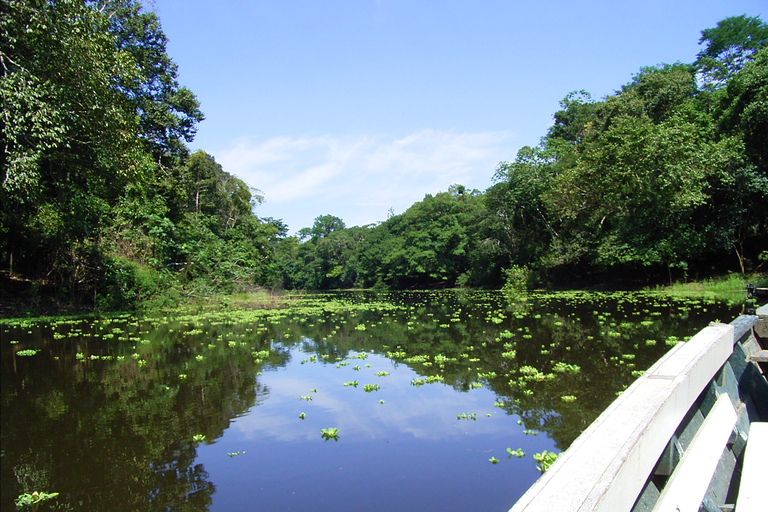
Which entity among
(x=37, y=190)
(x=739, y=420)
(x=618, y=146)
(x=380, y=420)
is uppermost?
(x=618, y=146)

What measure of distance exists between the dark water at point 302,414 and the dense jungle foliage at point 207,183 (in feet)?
20.1

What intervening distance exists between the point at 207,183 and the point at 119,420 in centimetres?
3292

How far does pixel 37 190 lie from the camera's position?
1260cm

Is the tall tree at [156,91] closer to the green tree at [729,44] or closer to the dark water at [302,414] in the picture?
the dark water at [302,414]

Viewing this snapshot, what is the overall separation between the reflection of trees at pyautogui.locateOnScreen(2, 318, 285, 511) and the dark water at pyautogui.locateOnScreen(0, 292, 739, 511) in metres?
0.02

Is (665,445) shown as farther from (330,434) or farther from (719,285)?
(719,285)

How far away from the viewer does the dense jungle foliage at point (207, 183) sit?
1206cm

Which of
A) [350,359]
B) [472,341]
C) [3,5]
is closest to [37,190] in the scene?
[3,5]

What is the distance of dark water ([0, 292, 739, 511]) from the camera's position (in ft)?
11.6

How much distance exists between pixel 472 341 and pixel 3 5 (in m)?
14.2

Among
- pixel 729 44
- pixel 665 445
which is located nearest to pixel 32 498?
pixel 665 445

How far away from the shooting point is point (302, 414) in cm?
541

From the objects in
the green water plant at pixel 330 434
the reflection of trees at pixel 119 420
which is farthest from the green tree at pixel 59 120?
the green water plant at pixel 330 434

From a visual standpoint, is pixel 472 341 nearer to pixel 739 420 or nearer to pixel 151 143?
pixel 739 420
